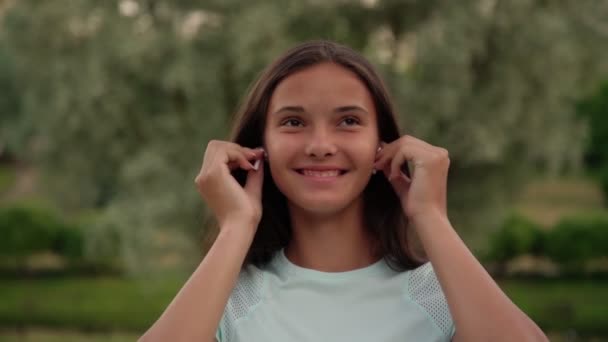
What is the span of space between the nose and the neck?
0.15m

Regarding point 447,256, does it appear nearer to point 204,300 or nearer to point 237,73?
point 204,300

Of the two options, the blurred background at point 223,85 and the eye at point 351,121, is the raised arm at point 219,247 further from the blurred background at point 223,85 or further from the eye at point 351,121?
the blurred background at point 223,85

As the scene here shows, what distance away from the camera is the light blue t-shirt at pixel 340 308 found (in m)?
1.67

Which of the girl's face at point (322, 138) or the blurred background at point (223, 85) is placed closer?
the girl's face at point (322, 138)

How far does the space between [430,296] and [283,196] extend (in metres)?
0.40

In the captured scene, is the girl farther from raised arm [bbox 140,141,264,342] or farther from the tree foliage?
the tree foliage

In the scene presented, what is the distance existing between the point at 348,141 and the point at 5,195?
2373 centimetres

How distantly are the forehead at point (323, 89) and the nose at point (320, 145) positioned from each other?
0.18 feet

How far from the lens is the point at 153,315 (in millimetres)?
15359

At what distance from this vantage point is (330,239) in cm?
178

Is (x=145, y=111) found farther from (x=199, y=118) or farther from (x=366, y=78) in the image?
(x=366, y=78)

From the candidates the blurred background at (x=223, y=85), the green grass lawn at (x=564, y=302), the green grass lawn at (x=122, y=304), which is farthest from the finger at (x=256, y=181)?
the green grass lawn at (x=564, y=302)

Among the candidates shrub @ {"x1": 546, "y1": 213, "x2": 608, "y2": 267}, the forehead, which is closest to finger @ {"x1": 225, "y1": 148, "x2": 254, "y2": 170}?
the forehead

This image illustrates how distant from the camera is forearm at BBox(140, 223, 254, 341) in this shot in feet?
5.29
